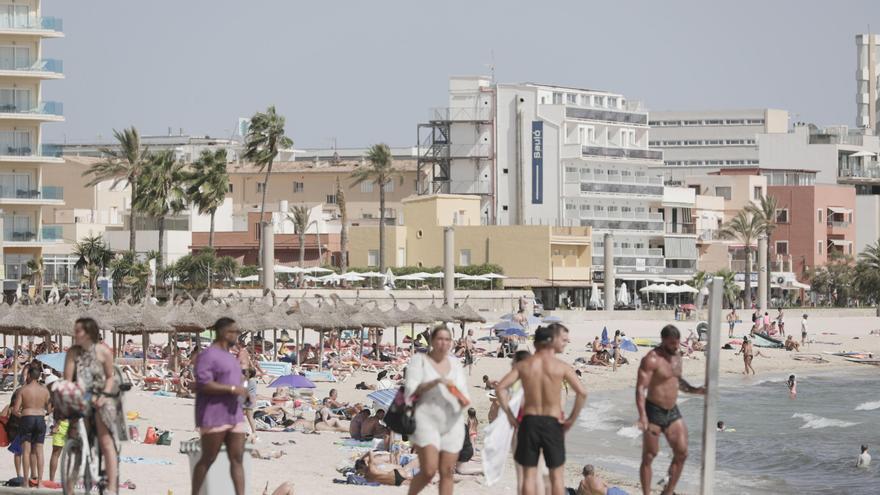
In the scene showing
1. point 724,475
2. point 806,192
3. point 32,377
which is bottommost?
point 724,475

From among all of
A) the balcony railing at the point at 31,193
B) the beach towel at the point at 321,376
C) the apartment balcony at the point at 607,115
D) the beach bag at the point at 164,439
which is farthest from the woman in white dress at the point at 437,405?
the apartment balcony at the point at 607,115

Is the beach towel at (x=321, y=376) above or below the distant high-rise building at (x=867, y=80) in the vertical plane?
below

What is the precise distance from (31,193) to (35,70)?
4701 millimetres

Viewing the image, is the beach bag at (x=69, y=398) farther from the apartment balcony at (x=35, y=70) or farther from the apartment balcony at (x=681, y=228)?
the apartment balcony at (x=681, y=228)

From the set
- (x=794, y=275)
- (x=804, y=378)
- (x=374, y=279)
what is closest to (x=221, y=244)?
(x=374, y=279)

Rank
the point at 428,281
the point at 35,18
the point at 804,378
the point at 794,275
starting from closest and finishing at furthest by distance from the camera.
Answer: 1. the point at 804,378
2. the point at 35,18
3. the point at 428,281
4. the point at 794,275

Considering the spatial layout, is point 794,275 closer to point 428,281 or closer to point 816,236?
point 816,236

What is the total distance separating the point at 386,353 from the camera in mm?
43312

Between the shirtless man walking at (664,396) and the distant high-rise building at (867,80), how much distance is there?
432 ft

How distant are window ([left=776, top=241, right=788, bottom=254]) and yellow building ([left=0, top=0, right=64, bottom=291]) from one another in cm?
5143

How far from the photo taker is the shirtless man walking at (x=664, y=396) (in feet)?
37.4

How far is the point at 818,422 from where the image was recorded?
37188 millimetres

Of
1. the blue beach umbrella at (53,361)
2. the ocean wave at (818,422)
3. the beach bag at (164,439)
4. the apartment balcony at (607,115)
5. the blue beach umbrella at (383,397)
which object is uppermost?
the apartment balcony at (607,115)

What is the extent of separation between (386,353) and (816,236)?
59.6 m
